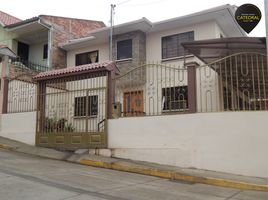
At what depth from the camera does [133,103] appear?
36.1ft

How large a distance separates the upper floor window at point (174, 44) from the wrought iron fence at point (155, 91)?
18.5 feet

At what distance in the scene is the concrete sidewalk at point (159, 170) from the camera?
7.58 m

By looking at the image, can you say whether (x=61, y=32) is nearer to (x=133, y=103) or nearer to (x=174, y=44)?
→ (x=174, y=44)

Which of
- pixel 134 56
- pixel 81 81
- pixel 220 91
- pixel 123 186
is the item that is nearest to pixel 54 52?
pixel 134 56

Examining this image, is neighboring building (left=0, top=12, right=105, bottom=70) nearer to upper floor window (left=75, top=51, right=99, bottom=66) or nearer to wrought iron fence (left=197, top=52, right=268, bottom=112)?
upper floor window (left=75, top=51, right=99, bottom=66)

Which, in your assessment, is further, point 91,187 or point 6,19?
point 6,19

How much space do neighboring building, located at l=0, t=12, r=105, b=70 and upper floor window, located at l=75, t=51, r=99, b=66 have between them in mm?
1008

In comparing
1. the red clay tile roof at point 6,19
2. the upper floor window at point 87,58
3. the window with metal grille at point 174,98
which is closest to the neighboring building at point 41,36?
the red clay tile roof at point 6,19

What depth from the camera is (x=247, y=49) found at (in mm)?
11258

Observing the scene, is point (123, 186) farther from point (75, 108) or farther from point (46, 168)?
point (75, 108)

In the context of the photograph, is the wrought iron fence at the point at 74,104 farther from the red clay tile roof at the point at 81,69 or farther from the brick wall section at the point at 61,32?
the brick wall section at the point at 61,32

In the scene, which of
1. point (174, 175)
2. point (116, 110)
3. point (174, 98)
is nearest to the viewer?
point (174, 175)

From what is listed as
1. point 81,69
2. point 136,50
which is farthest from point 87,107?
point 136,50

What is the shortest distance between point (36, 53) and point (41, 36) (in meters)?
1.50
